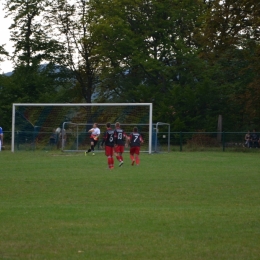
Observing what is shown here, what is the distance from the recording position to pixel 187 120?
51.2 meters

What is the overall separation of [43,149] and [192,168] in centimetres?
1874

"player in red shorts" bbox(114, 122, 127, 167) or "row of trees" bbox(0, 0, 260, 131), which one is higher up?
"row of trees" bbox(0, 0, 260, 131)

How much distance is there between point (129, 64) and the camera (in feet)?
186

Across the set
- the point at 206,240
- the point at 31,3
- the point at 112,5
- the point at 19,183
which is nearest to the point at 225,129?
the point at 112,5

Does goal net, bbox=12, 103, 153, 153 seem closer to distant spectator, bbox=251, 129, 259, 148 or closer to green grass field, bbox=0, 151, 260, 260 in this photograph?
distant spectator, bbox=251, 129, 259, 148

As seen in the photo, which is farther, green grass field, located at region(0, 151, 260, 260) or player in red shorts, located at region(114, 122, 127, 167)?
player in red shorts, located at region(114, 122, 127, 167)

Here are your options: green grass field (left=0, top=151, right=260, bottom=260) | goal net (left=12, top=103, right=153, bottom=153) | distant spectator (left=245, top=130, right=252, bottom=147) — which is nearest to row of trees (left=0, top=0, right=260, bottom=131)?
distant spectator (left=245, top=130, right=252, bottom=147)

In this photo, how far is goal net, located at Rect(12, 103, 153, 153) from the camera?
4209cm

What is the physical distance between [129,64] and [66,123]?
15.9 m

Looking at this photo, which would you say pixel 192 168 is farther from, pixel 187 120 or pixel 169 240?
pixel 187 120

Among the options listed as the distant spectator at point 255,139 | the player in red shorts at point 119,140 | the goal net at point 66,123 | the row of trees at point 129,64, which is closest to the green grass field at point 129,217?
the player in red shorts at point 119,140

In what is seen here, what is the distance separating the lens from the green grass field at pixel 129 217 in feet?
28.3

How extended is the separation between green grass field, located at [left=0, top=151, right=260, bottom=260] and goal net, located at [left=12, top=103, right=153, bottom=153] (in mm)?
21238

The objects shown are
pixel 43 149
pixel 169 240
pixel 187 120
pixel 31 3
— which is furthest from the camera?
pixel 31 3
